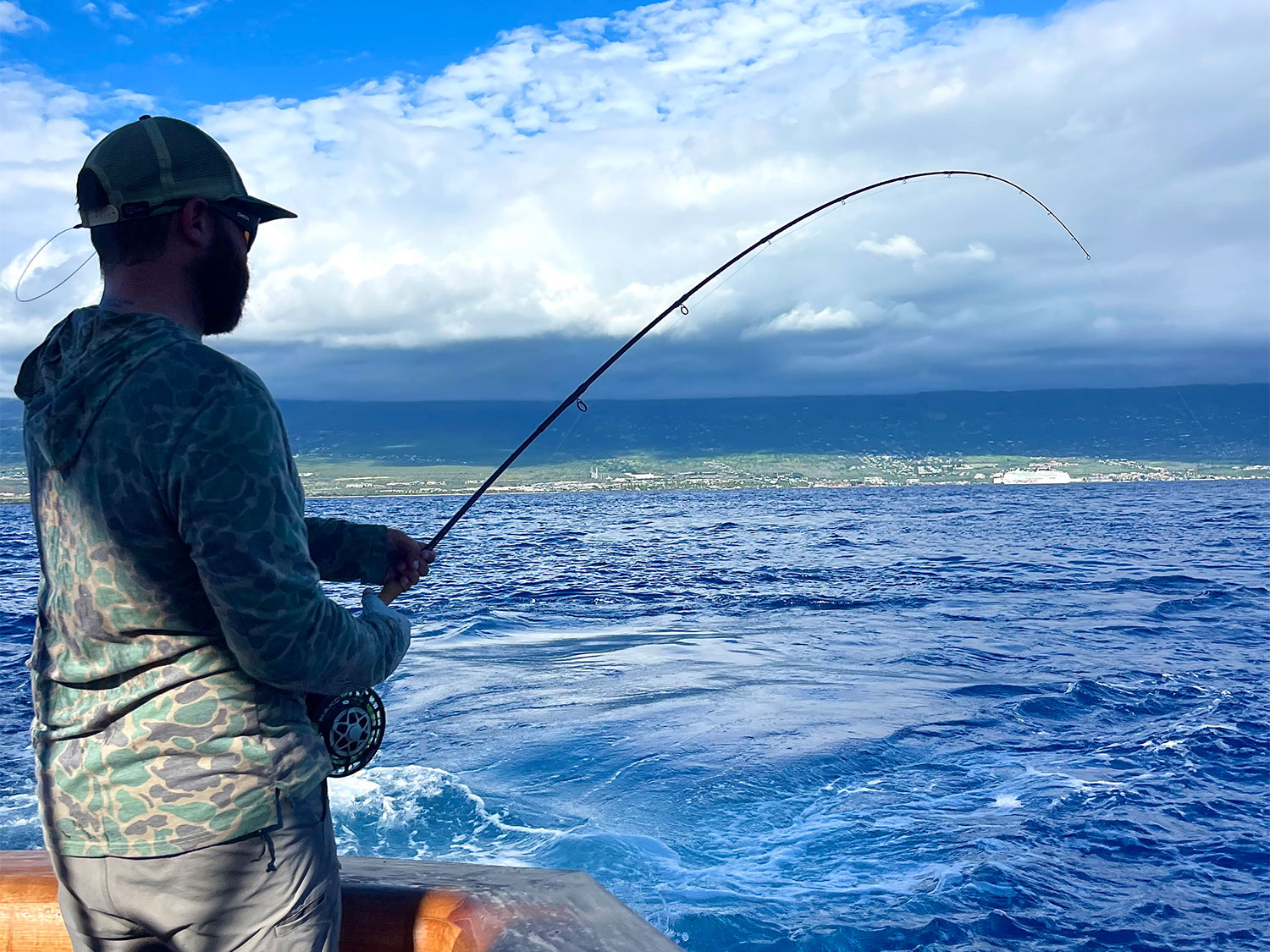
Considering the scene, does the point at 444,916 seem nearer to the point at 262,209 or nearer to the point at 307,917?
the point at 307,917

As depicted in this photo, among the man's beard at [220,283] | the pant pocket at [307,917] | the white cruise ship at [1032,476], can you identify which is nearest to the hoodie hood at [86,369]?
the man's beard at [220,283]

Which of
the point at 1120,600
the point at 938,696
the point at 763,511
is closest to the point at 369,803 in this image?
the point at 938,696

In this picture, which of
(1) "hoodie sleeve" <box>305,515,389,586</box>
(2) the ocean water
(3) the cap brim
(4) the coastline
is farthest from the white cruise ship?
(3) the cap brim

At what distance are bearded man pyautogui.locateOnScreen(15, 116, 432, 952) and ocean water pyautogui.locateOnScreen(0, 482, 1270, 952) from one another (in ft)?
12.6

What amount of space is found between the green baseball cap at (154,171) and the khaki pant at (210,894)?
3.04ft

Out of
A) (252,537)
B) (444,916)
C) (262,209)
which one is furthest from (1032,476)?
(252,537)

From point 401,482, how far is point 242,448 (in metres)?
154

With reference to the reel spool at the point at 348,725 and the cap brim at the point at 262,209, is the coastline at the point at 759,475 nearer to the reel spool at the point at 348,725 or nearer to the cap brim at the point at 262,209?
the reel spool at the point at 348,725

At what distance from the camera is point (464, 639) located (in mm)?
12477

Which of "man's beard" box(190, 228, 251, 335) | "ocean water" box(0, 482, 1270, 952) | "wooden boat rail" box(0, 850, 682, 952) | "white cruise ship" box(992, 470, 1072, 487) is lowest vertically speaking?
"white cruise ship" box(992, 470, 1072, 487)

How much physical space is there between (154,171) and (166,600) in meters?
0.64

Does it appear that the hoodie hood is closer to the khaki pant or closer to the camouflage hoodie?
the camouflage hoodie

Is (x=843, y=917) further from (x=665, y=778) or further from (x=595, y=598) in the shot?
(x=595, y=598)

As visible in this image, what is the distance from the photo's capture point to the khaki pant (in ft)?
4.75
